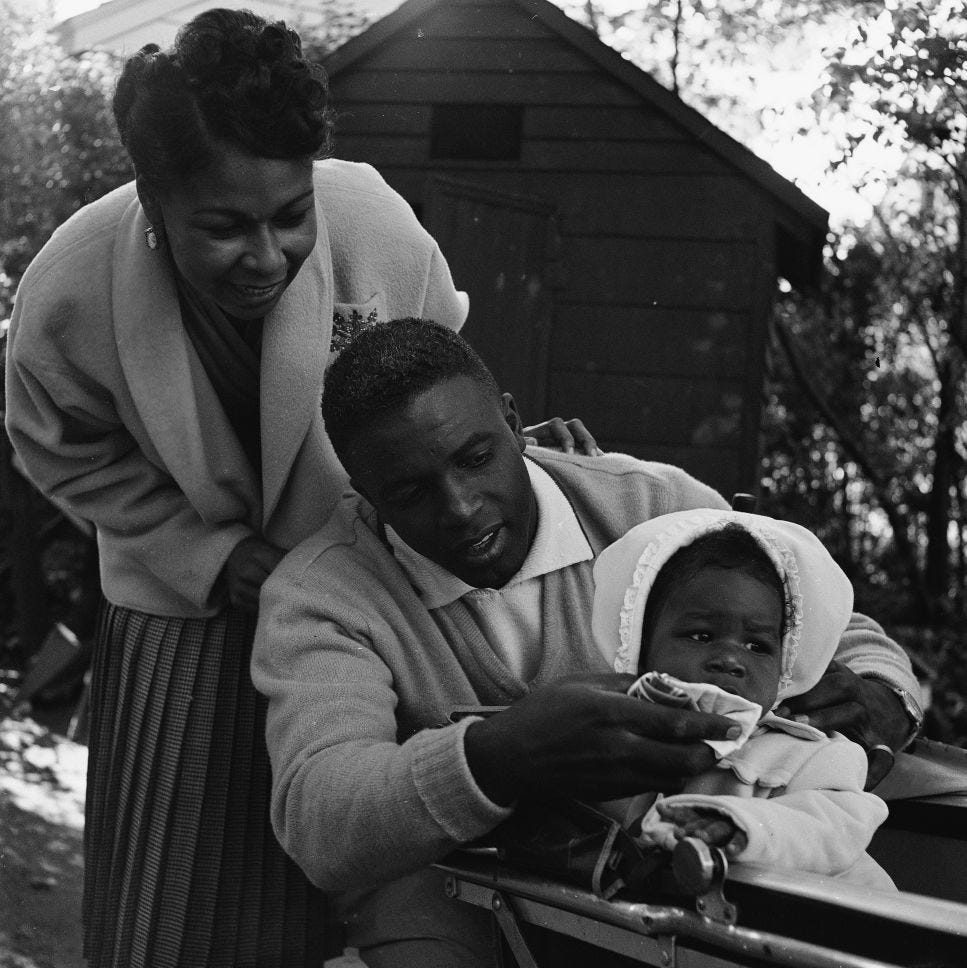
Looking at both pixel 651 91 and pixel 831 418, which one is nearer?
pixel 651 91

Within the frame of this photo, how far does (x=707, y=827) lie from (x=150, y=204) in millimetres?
1428

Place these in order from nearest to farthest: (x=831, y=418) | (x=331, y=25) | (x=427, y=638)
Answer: (x=427, y=638)
(x=331, y=25)
(x=831, y=418)

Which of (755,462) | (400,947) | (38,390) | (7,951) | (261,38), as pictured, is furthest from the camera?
(755,462)

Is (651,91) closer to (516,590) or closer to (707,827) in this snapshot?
(516,590)

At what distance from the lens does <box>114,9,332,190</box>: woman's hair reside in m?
2.23

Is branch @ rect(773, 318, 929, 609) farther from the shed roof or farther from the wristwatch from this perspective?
the wristwatch

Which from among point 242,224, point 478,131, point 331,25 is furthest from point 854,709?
point 331,25

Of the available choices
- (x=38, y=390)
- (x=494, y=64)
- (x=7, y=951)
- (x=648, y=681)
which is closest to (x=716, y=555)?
(x=648, y=681)

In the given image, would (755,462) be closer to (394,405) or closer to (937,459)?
(937,459)

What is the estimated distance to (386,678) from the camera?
208cm

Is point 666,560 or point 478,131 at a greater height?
point 478,131

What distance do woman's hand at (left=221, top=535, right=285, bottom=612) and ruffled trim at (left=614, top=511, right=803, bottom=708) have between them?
75cm

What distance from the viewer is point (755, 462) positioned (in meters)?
6.66

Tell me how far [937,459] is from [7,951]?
595 cm
